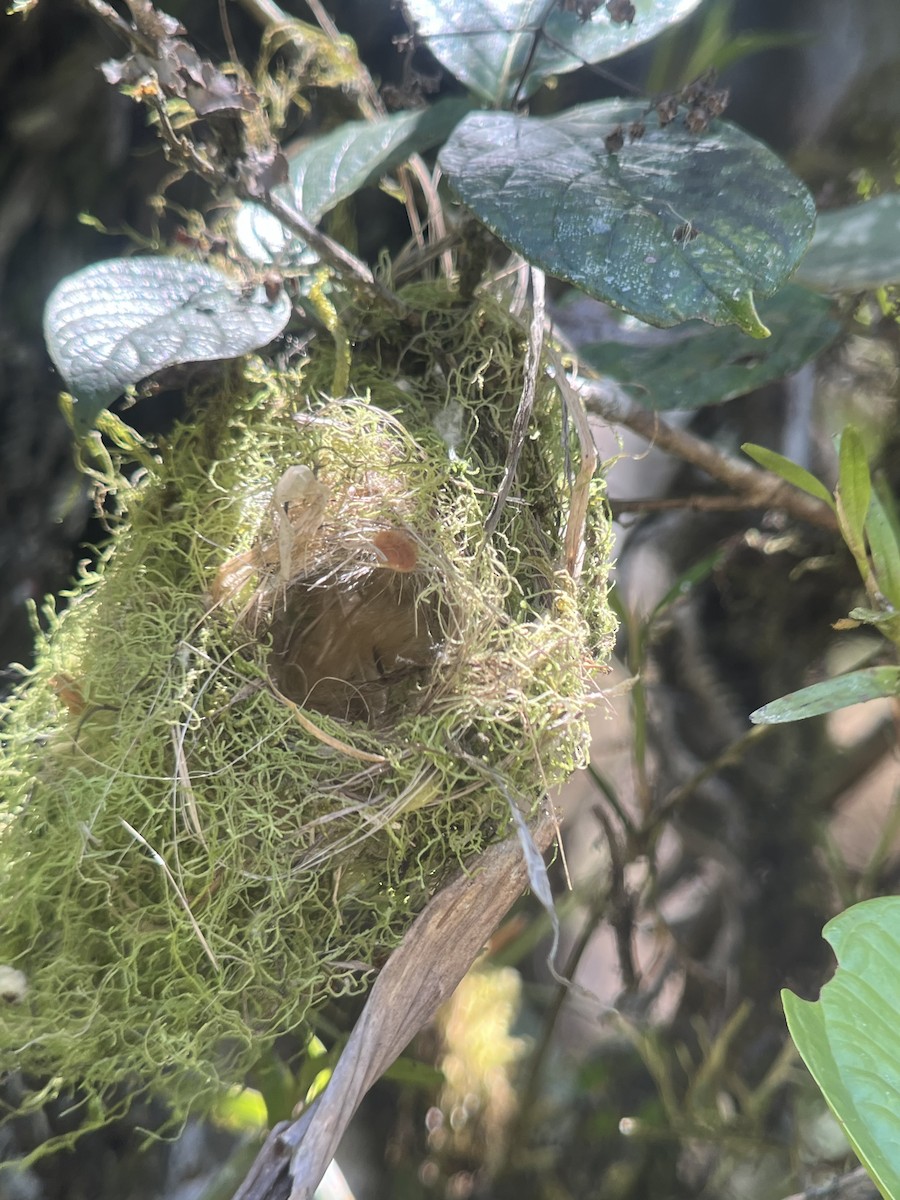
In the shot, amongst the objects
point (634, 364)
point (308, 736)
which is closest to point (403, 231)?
point (634, 364)

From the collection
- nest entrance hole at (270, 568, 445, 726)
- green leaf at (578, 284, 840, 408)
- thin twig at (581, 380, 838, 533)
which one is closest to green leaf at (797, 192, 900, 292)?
green leaf at (578, 284, 840, 408)

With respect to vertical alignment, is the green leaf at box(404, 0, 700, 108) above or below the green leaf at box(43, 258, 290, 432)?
above

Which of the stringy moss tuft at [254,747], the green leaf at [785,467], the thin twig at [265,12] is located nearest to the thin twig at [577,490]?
the stringy moss tuft at [254,747]

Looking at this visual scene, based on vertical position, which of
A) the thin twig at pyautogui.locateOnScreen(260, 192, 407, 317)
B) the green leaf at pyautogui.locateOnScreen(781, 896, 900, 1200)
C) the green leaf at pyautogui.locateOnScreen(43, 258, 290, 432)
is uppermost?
the thin twig at pyautogui.locateOnScreen(260, 192, 407, 317)

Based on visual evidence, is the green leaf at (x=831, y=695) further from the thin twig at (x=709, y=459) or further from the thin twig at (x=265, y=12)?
the thin twig at (x=265, y=12)

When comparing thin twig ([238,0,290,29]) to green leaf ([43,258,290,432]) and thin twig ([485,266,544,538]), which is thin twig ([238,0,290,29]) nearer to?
green leaf ([43,258,290,432])

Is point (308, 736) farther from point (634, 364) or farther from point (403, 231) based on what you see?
point (403, 231)

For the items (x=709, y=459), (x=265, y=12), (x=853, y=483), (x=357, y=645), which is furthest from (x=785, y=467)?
(x=265, y=12)
